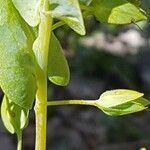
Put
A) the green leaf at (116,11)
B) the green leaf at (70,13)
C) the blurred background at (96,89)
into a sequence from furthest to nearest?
the blurred background at (96,89) → the green leaf at (116,11) → the green leaf at (70,13)

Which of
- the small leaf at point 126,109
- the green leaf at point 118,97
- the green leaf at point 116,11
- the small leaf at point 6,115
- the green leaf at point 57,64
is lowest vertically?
the small leaf at point 6,115

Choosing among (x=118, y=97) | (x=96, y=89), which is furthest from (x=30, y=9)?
(x=96, y=89)

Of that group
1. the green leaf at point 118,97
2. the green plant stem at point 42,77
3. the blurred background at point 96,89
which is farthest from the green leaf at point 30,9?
the blurred background at point 96,89

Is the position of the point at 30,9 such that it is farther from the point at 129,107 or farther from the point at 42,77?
the point at 129,107

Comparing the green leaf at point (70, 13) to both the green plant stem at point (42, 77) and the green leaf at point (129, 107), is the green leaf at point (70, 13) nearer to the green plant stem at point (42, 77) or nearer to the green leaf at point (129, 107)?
the green plant stem at point (42, 77)

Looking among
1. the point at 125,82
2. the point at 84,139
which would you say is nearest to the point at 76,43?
the point at 125,82

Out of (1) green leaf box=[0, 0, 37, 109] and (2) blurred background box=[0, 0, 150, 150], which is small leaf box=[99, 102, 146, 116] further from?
(2) blurred background box=[0, 0, 150, 150]

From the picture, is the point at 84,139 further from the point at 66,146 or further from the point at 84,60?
the point at 84,60
